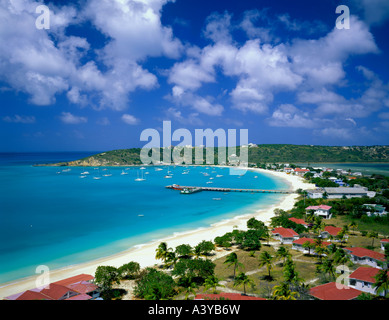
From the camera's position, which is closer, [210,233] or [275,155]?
[210,233]

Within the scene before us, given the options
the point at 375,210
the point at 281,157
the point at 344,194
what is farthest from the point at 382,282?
the point at 281,157

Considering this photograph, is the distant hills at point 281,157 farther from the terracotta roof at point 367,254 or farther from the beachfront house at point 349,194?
the terracotta roof at point 367,254

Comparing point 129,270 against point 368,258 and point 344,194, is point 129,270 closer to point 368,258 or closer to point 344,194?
point 368,258

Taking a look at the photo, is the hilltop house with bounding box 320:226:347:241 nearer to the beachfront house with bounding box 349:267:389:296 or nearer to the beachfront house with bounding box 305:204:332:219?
the beachfront house with bounding box 305:204:332:219
